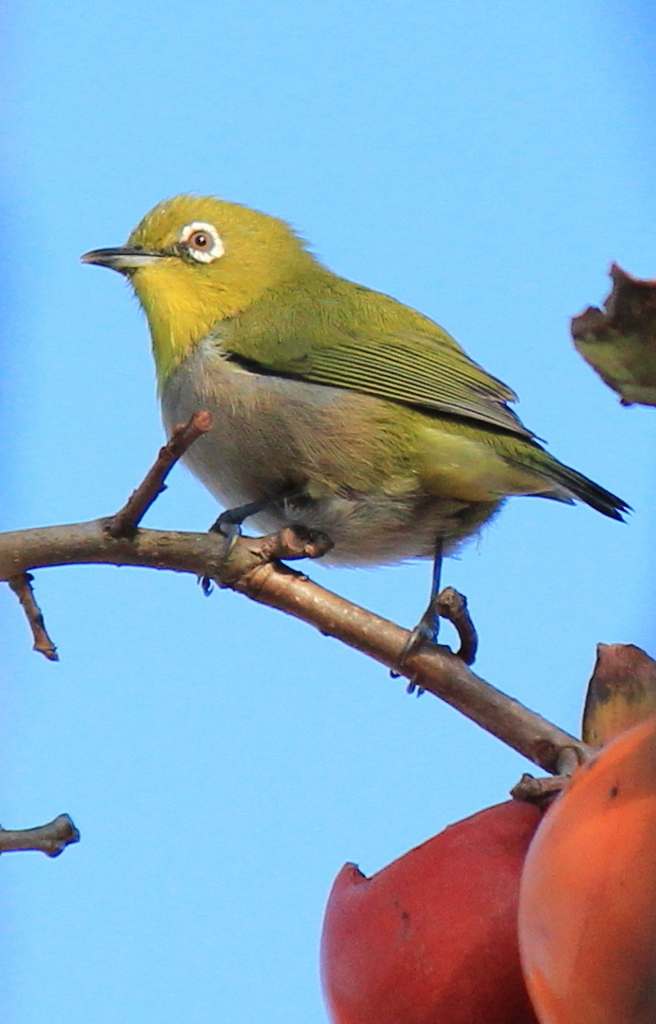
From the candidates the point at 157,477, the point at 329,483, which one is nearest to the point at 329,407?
the point at 329,483

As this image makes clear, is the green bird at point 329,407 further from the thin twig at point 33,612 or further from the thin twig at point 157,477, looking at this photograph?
the thin twig at point 157,477

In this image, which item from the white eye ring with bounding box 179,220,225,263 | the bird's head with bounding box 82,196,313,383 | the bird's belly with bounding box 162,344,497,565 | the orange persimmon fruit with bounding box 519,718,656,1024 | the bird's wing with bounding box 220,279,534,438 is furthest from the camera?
the white eye ring with bounding box 179,220,225,263

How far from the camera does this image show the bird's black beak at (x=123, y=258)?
538 centimetres

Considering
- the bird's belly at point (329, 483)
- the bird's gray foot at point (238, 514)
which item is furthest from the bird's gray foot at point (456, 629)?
the bird's belly at point (329, 483)

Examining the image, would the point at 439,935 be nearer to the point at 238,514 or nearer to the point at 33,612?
the point at 33,612

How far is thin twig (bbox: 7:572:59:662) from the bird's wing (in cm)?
251

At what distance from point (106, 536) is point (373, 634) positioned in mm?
483

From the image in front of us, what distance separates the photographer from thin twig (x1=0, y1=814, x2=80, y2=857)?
1929 mm

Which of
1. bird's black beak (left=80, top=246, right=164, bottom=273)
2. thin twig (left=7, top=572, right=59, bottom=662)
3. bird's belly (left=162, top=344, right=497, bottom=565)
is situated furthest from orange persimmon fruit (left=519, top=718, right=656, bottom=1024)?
bird's black beak (left=80, top=246, right=164, bottom=273)

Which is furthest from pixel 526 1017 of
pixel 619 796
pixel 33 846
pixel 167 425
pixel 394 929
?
pixel 167 425

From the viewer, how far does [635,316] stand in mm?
1362

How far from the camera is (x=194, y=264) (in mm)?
5562

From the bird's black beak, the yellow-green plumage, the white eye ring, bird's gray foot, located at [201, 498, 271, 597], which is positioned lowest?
bird's gray foot, located at [201, 498, 271, 597]

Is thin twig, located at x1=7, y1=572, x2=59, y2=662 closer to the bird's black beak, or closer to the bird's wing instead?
the bird's wing
